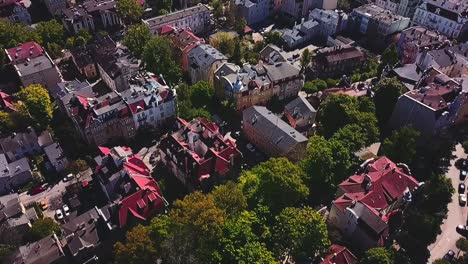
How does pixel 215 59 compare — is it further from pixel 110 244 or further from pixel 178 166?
pixel 110 244

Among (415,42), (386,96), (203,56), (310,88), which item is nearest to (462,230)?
(386,96)

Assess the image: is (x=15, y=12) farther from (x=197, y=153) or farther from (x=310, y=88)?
(x=310, y=88)

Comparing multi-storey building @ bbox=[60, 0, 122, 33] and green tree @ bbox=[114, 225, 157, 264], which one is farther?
multi-storey building @ bbox=[60, 0, 122, 33]

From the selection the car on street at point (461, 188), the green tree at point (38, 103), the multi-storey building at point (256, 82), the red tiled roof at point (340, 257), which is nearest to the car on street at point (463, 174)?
the car on street at point (461, 188)

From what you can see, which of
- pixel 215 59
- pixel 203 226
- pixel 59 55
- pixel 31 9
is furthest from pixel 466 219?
pixel 31 9

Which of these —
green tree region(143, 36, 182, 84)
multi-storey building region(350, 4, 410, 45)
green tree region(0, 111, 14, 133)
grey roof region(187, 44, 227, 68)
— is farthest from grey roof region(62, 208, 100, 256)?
multi-storey building region(350, 4, 410, 45)

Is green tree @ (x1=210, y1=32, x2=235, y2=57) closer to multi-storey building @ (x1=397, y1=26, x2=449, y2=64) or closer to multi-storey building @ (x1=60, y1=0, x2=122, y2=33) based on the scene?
multi-storey building @ (x1=60, y1=0, x2=122, y2=33)

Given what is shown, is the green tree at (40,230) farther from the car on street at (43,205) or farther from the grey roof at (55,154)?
the grey roof at (55,154)
